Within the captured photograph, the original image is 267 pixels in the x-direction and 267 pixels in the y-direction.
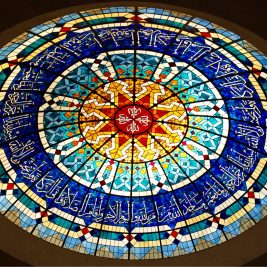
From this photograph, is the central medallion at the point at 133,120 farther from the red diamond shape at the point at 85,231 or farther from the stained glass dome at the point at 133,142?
the red diamond shape at the point at 85,231

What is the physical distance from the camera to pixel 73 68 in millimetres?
16594

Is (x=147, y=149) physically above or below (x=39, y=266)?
above

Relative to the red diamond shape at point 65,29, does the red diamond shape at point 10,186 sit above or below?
below

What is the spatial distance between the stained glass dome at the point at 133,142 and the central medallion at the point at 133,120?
37mm

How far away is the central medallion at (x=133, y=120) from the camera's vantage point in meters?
17.5

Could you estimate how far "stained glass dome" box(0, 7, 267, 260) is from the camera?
52.7 feet

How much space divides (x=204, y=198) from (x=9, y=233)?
686 cm

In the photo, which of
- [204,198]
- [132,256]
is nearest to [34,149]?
[132,256]

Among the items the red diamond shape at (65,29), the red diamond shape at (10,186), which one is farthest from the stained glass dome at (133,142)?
the red diamond shape at (65,29)

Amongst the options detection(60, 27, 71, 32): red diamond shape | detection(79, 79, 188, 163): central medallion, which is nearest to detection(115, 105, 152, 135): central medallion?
detection(79, 79, 188, 163): central medallion

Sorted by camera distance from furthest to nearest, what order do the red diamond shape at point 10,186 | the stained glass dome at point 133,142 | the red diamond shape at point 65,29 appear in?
the red diamond shape at point 10,186 < the stained glass dome at point 133,142 < the red diamond shape at point 65,29

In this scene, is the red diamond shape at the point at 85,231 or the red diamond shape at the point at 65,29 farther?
the red diamond shape at the point at 85,231

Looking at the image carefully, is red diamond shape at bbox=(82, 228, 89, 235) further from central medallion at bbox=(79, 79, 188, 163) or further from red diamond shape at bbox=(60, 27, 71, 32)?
red diamond shape at bbox=(60, 27, 71, 32)

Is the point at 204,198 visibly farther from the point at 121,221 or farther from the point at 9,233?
the point at 9,233
